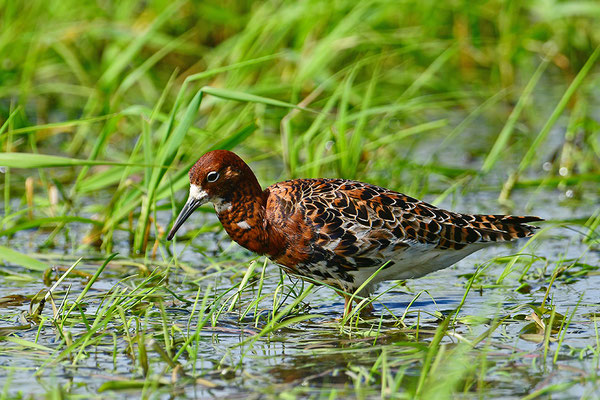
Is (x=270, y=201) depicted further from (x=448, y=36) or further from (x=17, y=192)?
(x=448, y=36)

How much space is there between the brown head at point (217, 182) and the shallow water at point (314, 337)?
597mm

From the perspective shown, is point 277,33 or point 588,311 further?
point 277,33

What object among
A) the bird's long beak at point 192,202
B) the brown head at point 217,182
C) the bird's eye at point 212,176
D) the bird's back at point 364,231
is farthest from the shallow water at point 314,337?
the bird's eye at point 212,176

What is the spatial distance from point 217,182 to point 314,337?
1184 millimetres

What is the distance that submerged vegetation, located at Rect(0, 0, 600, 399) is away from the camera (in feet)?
16.1

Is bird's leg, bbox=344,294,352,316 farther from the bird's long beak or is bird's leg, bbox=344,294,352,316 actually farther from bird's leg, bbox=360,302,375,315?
the bird's long beak

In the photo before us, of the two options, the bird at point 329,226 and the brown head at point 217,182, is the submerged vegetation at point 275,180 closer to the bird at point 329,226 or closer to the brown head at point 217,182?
the bird at point 329,226

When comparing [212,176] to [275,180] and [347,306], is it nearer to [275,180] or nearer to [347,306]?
[347,306]

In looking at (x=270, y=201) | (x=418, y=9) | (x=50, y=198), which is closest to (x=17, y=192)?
(x=50, y=198)

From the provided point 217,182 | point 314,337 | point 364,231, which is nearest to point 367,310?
point 364,231

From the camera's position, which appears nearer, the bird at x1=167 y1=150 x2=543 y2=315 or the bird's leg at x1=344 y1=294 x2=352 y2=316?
the bird's leg at x1=344 y1=294 x2=352 y2=316

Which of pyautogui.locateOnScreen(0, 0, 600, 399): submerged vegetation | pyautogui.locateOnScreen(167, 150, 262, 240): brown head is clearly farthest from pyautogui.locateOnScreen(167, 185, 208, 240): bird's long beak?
pyautogui.locateOnScreen(0, 0, 600, 399): submerged vegetation

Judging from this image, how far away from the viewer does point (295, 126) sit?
32.6 ft

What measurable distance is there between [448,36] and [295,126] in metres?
2.87
